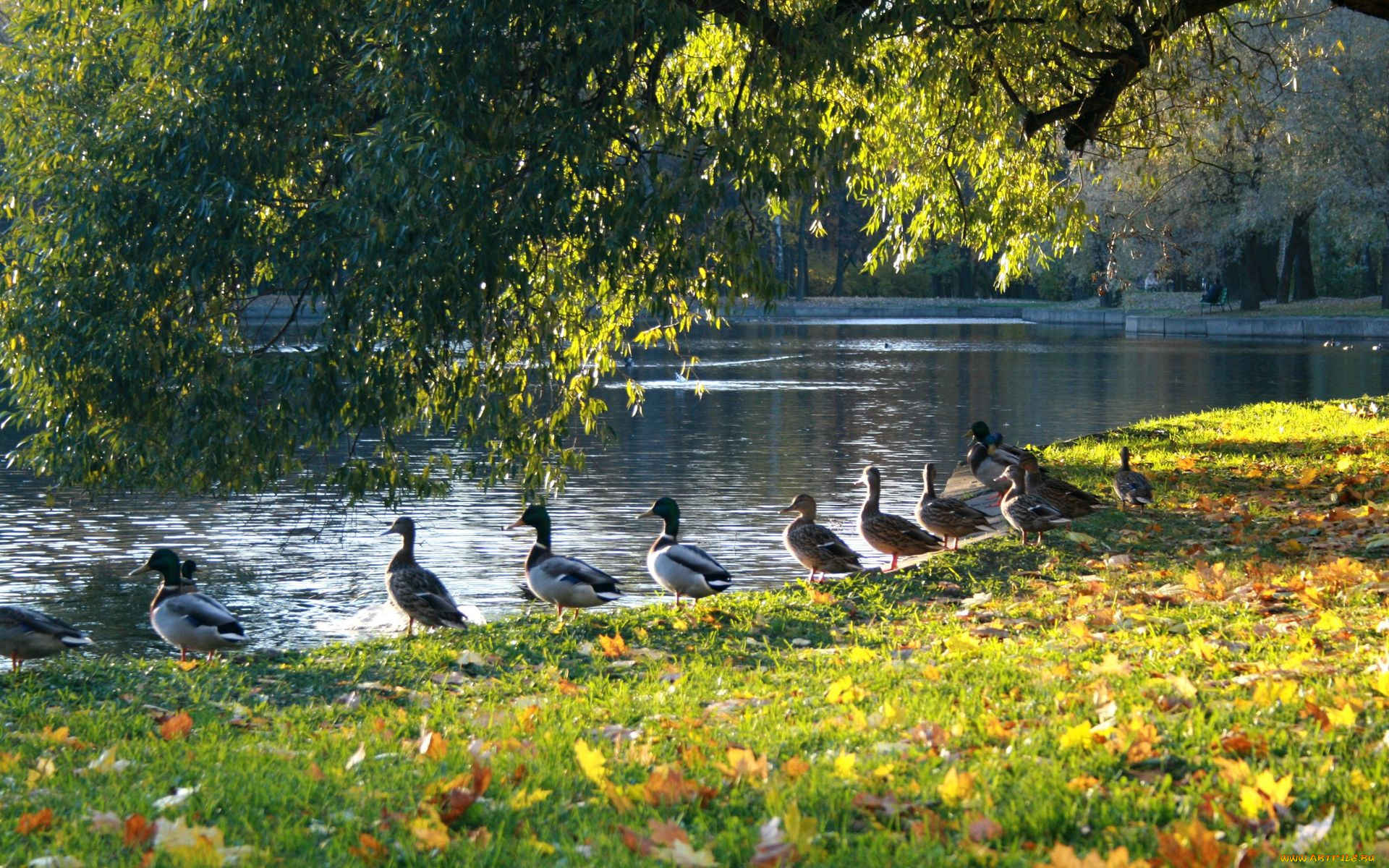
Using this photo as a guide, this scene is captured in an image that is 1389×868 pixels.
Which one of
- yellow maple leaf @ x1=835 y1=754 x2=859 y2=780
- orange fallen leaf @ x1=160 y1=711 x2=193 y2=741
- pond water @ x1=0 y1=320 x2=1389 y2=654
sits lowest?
pond water @ x1=0 y1=320 x2=1389 y2=654

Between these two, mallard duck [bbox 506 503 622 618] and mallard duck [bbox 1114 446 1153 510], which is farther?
mallard duck [bbox 1114 446 1153 510]

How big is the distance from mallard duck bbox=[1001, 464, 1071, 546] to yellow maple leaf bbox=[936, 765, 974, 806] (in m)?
7.59

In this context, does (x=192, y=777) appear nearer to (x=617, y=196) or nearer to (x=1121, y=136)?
(x=617, y=196)

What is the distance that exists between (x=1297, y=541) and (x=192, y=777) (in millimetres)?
8761

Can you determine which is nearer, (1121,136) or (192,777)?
(192,777)

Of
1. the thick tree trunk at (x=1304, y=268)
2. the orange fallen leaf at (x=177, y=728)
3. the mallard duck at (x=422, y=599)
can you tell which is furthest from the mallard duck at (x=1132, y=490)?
the thick tree trunk at (x=1304, y=268)

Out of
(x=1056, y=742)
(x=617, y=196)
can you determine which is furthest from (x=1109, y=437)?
(x=1056, y=742)

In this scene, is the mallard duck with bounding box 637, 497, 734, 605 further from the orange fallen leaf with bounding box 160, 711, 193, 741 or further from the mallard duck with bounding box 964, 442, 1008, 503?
the mallard duck with bounding box 964, 442, 1008, 503

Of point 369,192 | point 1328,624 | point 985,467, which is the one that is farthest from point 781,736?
point 985,467

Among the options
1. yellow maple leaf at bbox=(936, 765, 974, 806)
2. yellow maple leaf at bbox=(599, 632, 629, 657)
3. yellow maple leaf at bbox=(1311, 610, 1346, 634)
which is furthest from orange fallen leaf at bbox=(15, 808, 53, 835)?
yellow maple leaf at bbox=(1311, 610, 1346, 634)

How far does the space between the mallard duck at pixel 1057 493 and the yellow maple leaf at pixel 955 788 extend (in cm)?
788

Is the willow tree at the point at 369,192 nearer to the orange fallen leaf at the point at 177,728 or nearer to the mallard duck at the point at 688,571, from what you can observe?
the mallard duck at the point at 688,571

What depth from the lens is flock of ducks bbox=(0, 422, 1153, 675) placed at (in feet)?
33.0

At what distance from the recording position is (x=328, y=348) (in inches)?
477
